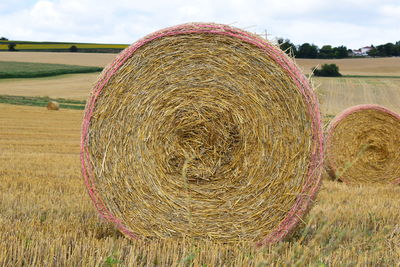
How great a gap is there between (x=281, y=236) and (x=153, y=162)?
123cm

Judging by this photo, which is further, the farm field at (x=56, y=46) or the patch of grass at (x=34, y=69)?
the farm field at (x=56, y=46)

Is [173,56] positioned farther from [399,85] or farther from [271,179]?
[399,85]

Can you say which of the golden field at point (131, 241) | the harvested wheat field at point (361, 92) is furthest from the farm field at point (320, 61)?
the golden field at point (131, 241)

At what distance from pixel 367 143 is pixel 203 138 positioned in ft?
15.0

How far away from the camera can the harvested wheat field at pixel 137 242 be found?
3.16m

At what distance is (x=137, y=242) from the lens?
3.91 m

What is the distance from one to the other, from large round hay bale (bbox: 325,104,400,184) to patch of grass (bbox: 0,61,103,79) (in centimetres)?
4020

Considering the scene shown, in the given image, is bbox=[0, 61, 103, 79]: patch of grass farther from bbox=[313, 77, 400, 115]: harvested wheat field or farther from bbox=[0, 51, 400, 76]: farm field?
bbox=[313, 77, 400, 115]: harvested wheat field

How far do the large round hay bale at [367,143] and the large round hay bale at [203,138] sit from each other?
13.6 ft

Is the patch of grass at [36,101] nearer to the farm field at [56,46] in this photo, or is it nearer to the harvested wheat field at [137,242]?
the harvested wheat field at [137,242]

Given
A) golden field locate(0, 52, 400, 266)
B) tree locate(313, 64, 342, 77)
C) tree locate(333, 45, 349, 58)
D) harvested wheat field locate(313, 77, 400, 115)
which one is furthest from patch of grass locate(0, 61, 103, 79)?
golden field locate(0, 52, 400, 266)

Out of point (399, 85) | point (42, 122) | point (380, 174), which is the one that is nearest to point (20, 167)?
point (380, 174)

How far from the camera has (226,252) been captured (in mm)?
3473

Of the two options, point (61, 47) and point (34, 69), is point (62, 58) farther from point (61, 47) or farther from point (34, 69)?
point (61, 47)
